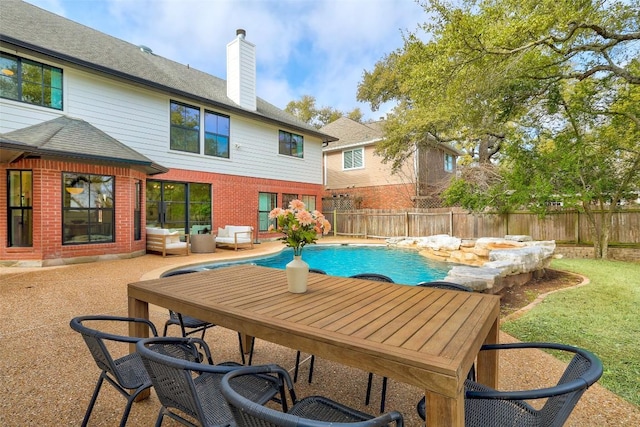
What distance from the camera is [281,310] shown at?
1965 millimetres

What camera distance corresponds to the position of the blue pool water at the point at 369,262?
861cm

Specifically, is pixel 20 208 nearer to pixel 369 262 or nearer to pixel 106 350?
pixel 106 350

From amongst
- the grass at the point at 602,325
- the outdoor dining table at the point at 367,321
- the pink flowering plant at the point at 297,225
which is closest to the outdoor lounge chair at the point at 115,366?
the outdoor dining table at the point at 367,321

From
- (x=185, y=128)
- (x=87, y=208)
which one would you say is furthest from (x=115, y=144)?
(x=185, y=128)

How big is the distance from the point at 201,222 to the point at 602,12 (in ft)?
38.8

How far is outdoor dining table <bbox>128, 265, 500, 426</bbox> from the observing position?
128 centimetres

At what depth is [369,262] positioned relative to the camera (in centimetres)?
1042

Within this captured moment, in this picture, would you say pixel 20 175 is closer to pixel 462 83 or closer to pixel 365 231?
pixel 462 83

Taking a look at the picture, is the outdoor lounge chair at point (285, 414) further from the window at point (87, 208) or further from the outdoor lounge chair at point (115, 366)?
the window at point (87, 208)

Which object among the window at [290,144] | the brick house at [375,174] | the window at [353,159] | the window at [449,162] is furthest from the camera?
the window at [449,162]

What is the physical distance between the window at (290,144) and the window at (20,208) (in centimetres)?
885

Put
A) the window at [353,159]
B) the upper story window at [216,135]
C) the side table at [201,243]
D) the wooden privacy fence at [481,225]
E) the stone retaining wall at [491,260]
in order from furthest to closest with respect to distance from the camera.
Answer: the window at [353,159] → the upper story window at [216,135] → the side table at [201,243] → the wooden privacy fence at [481,225] → the stone retaining wall at [491,260]

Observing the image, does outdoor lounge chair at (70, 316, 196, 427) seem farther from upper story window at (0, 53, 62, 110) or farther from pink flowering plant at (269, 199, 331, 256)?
upper story window at (0, 53, 62, 110)

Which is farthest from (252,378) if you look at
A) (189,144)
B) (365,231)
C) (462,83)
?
(365,231)
